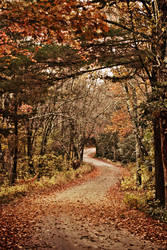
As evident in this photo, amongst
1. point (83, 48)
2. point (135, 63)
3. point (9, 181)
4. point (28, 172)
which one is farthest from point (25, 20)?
point (28, 172)

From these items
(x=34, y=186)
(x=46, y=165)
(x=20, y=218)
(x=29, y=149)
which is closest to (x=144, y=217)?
(x=20, y=218)

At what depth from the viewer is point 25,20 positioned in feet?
11.2

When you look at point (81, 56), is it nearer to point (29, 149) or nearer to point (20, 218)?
point (20, 218)

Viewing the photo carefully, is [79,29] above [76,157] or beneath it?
above

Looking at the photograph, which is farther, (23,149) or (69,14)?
(23,149)

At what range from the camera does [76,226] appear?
6.37 m

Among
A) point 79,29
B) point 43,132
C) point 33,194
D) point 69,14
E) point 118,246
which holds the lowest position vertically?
point 33,194

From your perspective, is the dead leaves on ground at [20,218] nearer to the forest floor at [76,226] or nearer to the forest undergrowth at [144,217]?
the forest floor at [76,226]

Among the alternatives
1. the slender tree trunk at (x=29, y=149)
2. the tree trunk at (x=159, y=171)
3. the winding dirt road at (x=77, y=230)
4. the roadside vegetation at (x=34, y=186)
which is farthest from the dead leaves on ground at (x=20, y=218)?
the slender tree trunk at (x=29, y=149)

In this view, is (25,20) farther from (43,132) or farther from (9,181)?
(43,132)

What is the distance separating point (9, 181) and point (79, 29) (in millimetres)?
12595

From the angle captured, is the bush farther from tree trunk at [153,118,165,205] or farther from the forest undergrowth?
tree trunk at [153,118,165,205]

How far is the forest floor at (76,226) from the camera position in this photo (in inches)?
198

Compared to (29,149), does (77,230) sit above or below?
below
